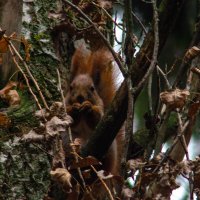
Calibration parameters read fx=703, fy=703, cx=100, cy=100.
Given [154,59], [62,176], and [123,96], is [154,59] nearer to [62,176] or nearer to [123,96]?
[123,96]

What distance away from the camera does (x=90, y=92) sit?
136 inches

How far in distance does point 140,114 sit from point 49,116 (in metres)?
2.03

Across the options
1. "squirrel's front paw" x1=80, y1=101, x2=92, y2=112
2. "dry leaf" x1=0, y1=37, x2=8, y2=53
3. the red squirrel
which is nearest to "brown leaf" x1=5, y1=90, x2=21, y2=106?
"dry leaf" x1=0, y1=37, x2=8, y2=53

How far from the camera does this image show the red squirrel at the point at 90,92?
328 cm

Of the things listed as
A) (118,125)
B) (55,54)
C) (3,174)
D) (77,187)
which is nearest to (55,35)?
(55,54)

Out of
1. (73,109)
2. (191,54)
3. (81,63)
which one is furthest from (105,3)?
(191,54)

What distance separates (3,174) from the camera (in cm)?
270

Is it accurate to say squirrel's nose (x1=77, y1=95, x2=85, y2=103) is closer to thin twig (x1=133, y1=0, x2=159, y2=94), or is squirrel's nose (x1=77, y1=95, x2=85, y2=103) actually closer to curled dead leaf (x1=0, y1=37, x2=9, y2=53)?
curled dead leaf (x1=0, y1=37, x2=9, y2=53)

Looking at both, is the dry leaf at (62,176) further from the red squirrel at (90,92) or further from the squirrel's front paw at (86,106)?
the squirrel's front paw at (86,106)

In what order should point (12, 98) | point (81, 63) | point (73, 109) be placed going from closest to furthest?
point (12, 98) < point (73, 109) < point (81, 63)

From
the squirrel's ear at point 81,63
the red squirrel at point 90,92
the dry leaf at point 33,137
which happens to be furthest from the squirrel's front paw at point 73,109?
the dry leaf at point 33,137

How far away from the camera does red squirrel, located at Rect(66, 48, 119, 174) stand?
10.8ft

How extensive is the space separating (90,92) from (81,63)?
164 mm

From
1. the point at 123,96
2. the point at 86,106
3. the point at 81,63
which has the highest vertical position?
the point at 123,96
